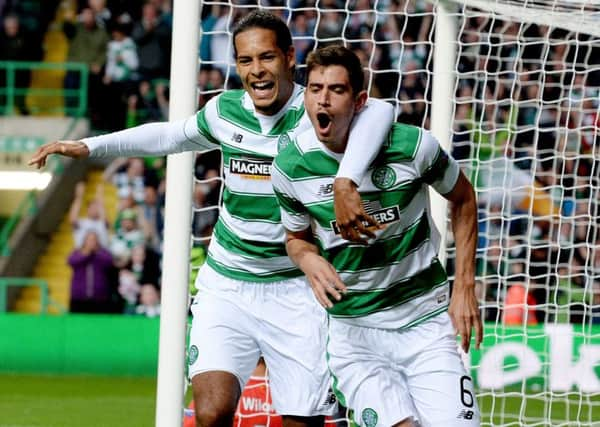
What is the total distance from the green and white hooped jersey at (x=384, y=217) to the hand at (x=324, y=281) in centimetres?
20

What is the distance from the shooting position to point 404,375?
535 cm

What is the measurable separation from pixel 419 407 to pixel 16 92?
14.9 m

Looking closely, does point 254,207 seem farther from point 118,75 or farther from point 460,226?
point 118,75

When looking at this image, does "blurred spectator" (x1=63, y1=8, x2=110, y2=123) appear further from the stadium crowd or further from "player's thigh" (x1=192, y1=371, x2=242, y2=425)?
"player's thigh" (x1=192, y1=371, x2=242, y2=425)

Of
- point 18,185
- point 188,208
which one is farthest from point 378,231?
point 18,185

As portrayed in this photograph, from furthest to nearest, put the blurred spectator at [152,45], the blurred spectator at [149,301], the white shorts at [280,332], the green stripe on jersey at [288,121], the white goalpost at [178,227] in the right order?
1. the blurred spectator at [152,45]
2. the blurred spectator at [149,301]
3. the white goalpost at [178,227]
4. the white shorts at [280,332]
5. the green stripe on jersey at [288,121]

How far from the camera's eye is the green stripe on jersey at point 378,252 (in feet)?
17.1

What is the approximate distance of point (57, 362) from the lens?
1398cm

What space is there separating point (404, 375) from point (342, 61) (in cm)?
127

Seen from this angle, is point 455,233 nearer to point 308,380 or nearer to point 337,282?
point 337,282

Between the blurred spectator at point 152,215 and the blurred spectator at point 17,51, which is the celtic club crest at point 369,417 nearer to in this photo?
the blurred spectator at point 152,215

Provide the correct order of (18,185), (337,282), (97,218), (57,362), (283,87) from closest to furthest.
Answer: (337,282), (283,87), (57,362), (97,218), (18,185)

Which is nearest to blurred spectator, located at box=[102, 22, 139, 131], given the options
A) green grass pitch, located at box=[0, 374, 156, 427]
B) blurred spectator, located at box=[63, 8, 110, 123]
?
blurred spectator, located at box=[63, 8, 110, 123]

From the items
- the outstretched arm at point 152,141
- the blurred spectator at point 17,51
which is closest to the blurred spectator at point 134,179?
the blurred spectator at point 17,51
